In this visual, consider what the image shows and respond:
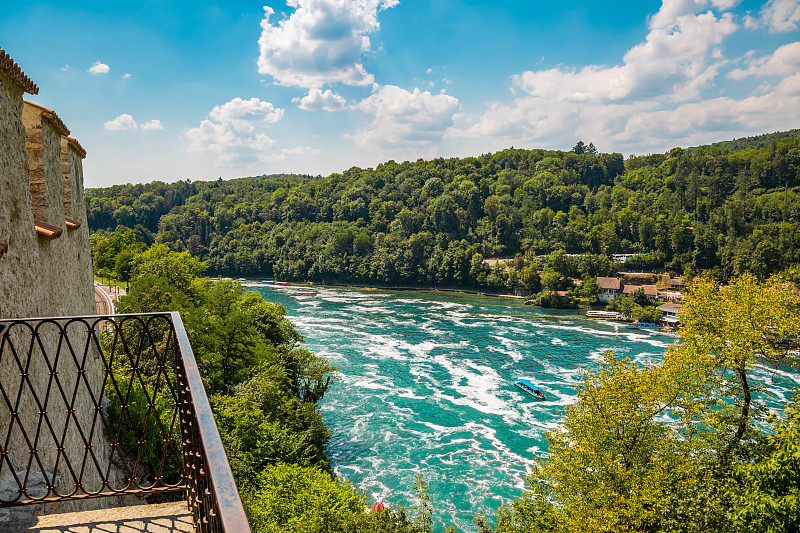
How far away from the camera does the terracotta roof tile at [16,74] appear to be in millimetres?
6262

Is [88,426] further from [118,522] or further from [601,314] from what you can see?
[601,314]

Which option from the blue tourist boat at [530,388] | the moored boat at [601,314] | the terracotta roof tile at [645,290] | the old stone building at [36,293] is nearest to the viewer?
the old stone building at [36,293]

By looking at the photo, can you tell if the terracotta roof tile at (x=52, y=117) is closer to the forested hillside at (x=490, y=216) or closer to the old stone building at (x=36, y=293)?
the old stone building at (x=36, y=293)

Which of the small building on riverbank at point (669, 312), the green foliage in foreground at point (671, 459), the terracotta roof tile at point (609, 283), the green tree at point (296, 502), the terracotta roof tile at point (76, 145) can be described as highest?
the terracotta roof tile at point (76, 145)

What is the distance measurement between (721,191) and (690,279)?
3320 cm

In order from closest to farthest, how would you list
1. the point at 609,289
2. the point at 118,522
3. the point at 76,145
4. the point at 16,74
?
the point at 118,522, the point at 16,74, the point at 76,145, the point at 609,289

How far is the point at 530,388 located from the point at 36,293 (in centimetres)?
3021

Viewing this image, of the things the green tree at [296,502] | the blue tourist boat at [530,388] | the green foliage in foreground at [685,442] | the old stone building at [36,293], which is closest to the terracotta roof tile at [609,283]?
the blue tourist boat at [530,388]

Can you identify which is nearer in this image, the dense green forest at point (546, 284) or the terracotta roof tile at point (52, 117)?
the terracotta roof tile at point (52, 117)

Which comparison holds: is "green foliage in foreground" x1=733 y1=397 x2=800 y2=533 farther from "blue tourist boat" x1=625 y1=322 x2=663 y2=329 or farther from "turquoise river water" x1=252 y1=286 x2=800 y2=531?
"blue tourist boat" x1=625 y1=322 x2=663 y2=329

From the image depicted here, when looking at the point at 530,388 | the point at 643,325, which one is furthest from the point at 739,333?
the point at 643,325

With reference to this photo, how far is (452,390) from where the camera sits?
3409cm

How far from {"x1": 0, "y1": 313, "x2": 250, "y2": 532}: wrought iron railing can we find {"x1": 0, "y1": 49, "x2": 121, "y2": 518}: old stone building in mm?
31

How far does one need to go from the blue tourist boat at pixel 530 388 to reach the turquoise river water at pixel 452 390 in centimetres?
44
